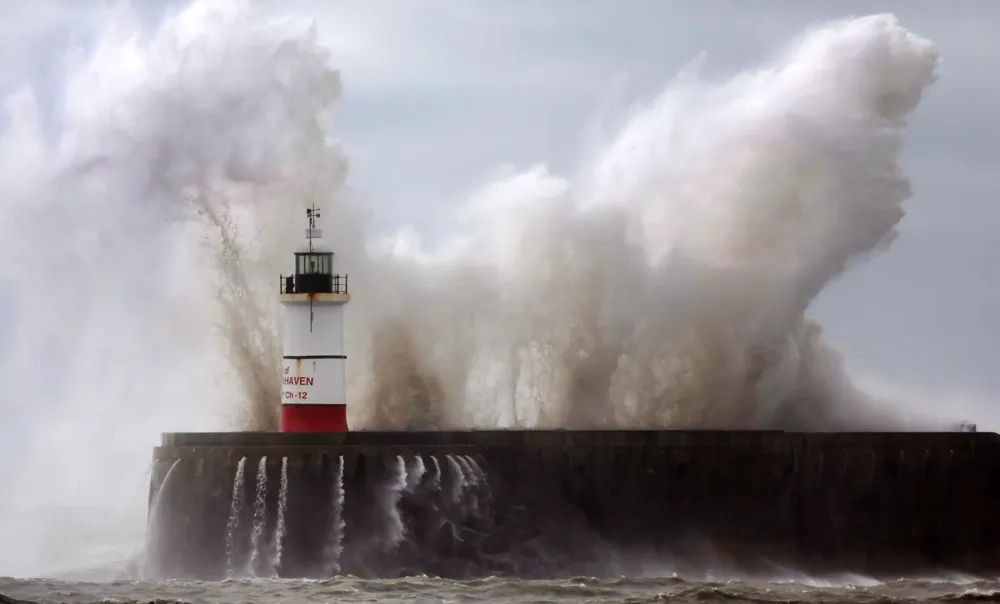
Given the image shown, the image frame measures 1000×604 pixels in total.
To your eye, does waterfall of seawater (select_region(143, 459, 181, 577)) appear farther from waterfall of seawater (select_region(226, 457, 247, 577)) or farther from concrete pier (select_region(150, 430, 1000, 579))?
waterfall of seawater (select_region(226, 457, 247, 577))

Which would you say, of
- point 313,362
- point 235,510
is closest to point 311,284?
point 313,362

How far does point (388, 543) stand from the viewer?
3397cm

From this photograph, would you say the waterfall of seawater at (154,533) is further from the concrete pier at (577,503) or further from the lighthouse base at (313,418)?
the lighthouse base at (313,418)

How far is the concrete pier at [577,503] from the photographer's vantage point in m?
34.0

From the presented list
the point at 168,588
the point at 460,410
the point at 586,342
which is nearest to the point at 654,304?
the point at 586,342

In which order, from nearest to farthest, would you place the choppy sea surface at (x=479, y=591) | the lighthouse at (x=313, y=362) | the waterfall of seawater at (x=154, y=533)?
1. the choppy sea surface at (x=479, y=591)
2. the waterfall of seawater at (x=154, y=533)
3. the lighthouse at (x=313, y=362)

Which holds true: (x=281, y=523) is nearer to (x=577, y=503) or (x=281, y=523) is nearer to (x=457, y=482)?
(x=457, y=482)

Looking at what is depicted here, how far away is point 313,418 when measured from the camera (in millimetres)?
36312

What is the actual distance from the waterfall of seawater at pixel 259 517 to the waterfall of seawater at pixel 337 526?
1.17 meters

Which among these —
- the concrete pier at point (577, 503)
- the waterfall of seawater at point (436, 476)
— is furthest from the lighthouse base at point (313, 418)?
the waterfall of seawater at point (436, 476)

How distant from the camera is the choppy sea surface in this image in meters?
31.4

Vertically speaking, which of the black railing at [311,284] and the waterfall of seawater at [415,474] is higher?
the black railing at [311,284]

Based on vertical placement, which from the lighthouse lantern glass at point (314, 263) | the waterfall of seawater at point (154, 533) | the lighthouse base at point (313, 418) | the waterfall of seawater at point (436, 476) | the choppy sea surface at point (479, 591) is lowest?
the choppy sea surface at point (479, 591)

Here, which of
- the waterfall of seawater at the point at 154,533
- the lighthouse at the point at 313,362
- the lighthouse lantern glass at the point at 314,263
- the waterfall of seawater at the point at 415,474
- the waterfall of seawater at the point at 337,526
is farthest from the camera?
the lighthouse lantern glass at the point at 314,263
